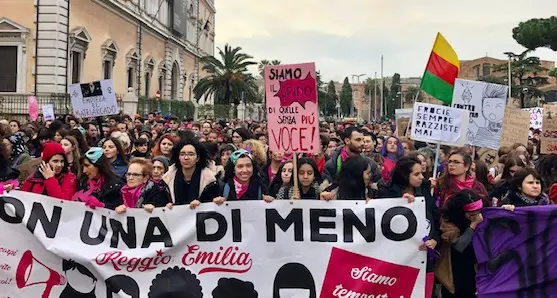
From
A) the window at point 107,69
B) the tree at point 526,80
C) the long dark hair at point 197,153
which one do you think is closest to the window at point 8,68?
the window at point 107,69

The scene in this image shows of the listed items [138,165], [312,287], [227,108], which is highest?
[227,108]

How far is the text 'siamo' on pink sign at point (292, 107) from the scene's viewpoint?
536 centimetres

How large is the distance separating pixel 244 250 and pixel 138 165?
1.36 metres

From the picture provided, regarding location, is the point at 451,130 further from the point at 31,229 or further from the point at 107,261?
the point at 31,229

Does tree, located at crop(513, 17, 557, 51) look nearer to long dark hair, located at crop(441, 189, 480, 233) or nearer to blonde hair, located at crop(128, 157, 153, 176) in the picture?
long dark hair, located at crop(441, 189, 480, 233)

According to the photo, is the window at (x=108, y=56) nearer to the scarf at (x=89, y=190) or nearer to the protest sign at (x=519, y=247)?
the scarf at (x=89, y=190)

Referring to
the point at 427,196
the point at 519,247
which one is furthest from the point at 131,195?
the point at 519,247

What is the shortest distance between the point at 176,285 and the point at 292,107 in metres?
1.92

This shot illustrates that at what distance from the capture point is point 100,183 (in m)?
5.46

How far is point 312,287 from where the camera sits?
15.6ft

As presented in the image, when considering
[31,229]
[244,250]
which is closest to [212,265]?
[244,250]

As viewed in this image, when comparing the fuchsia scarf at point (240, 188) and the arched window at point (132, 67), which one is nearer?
the fuchsia scarf at point (240, 188)

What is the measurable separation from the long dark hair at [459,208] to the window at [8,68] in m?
26.1

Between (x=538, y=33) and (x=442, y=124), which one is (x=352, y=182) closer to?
(x=442, y=124)
